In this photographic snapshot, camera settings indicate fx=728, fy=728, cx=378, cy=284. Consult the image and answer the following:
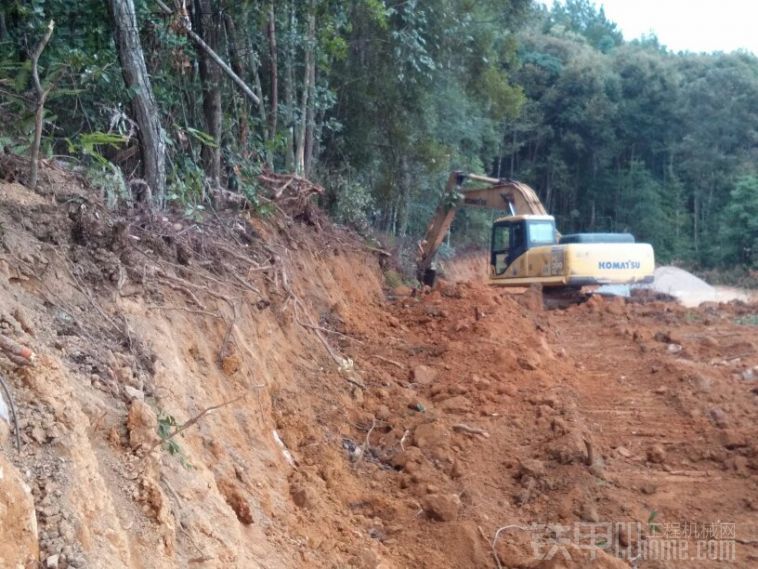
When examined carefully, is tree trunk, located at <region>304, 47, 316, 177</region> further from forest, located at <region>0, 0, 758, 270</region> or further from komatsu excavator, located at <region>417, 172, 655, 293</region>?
komatsu excavator, located at <region>417, 172, 655, 293</region>

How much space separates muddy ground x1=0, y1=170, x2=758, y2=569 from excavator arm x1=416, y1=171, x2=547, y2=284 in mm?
8587

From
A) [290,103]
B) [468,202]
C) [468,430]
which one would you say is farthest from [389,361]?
[468,202]

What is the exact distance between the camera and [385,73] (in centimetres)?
1556

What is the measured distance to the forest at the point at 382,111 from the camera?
20.0 ft

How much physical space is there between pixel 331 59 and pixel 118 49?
887cm

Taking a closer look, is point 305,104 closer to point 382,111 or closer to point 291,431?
point 382,111

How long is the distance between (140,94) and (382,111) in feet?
36.5

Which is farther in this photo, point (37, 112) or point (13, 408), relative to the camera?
point (37, 112)

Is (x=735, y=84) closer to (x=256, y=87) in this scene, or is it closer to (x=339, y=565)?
(x=256, y=87)

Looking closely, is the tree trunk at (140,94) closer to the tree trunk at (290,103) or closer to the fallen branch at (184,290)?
the fallen branch at (184,290)

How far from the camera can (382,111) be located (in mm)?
16547

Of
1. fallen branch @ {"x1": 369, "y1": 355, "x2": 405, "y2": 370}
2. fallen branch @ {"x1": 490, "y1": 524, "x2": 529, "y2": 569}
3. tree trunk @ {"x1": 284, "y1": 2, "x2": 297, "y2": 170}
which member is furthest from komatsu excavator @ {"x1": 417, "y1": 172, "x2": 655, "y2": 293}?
fallen branch @ {"x1": 490, "y1": 524, "x2": 529, "y2": 569}

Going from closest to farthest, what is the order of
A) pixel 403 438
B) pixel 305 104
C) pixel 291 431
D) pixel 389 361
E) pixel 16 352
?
1. pixel 16 352
2. pixel 291 431
3. pixel 403 438
4. pixel 389 361
5. pixel 305 104

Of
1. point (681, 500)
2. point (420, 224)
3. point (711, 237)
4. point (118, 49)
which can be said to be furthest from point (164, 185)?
point (711, 237)
